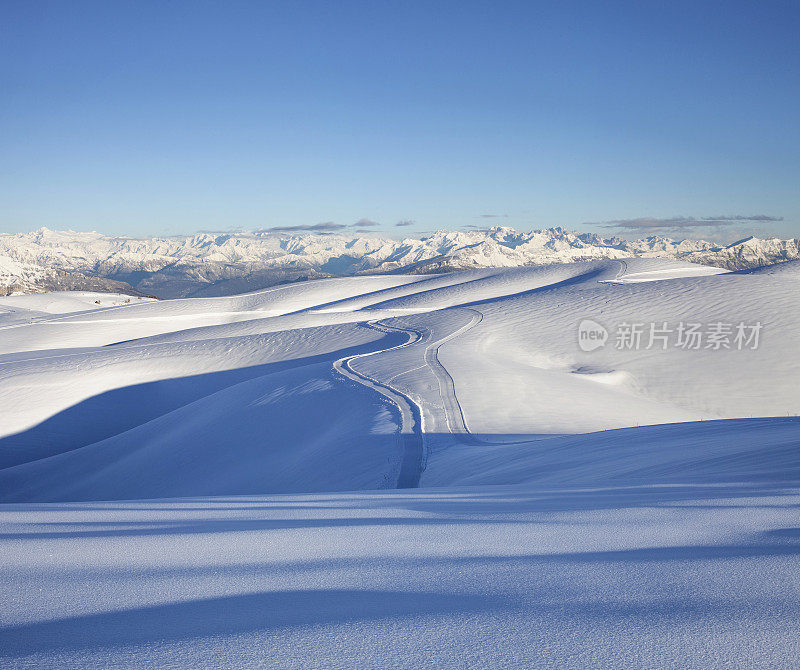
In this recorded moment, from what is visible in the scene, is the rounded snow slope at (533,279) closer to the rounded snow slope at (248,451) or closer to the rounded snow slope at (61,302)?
the rounded snow slope at (248,451)

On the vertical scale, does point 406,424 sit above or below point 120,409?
above

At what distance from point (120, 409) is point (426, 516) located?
24887 mm

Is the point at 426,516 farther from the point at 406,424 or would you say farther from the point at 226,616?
the point at 406,424

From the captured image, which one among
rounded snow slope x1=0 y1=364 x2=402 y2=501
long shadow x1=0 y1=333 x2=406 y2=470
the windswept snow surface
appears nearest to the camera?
the windswept snow surface

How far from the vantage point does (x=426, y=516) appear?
4.73 meters

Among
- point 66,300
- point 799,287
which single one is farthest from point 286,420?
point 66,300

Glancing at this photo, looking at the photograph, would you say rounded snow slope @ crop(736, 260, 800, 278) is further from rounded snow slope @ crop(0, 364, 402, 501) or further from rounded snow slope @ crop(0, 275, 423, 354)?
rounded snow slope @ crop(0, 275, 423, 354)

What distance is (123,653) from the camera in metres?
2.09

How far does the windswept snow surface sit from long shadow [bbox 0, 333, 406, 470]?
0.46ft

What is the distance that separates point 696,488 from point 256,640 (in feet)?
15.6

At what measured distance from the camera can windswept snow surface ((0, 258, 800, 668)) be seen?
2.19 meters

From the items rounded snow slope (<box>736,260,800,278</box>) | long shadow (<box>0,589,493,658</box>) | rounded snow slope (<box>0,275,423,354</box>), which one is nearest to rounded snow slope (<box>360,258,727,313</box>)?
rounded snow slope (<box>736,260,800,278</box>)

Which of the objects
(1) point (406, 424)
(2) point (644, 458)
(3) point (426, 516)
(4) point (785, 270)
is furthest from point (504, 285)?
(3) point (426, 516)

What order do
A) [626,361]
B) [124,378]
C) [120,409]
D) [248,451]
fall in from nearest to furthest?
[248,451], [626,361], [120,409], [124,378]
